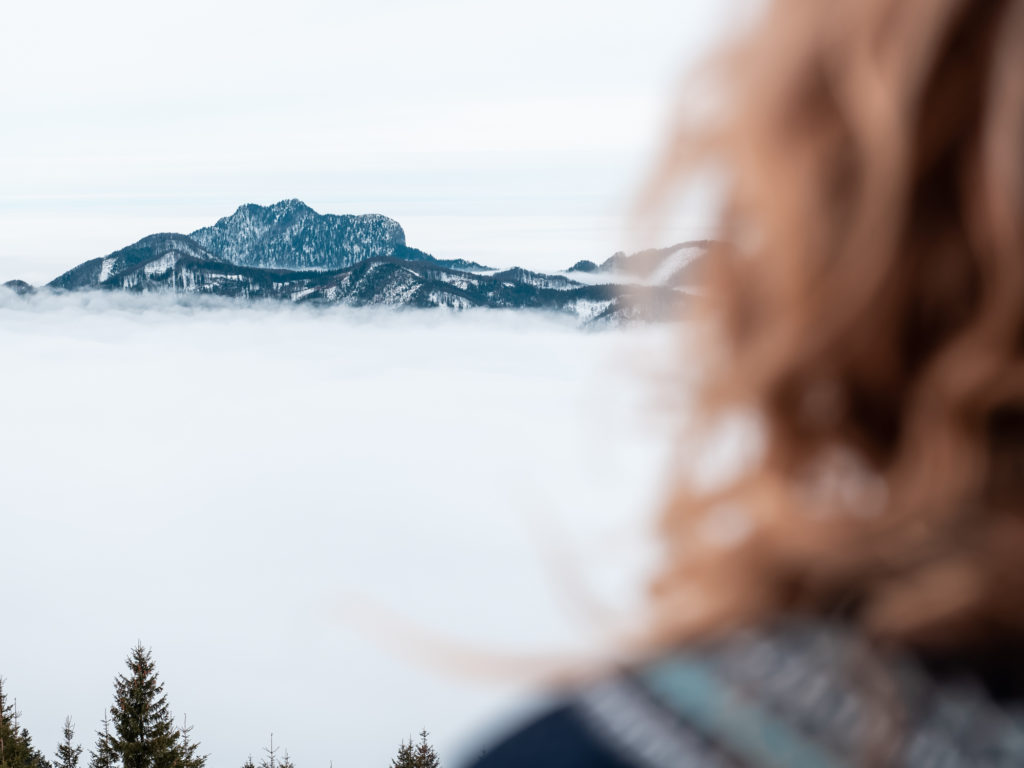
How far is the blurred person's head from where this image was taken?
5.53 ft

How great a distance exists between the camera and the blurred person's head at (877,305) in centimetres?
169

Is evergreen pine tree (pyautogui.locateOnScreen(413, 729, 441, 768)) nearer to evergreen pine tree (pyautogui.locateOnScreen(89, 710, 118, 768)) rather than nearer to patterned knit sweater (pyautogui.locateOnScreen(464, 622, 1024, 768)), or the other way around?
evergreen pine tree (pyautogui.locateOnScreen(89, 710, 118, 768))

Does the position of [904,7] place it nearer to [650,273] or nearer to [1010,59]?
[1010,59]

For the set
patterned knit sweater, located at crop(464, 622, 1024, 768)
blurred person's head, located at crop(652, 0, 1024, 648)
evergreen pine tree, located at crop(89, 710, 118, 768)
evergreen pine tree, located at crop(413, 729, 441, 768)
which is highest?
blurred person's head, located at crop(652, 0, 1024, 648)

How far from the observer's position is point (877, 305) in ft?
5.87

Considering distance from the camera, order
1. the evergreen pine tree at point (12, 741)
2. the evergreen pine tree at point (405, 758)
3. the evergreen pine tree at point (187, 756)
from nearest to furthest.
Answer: the evergreen pine tree at point (12, 741)
the evergreen pine tree at point (187, 756)
the evergreen pine tree at point (405, 758)

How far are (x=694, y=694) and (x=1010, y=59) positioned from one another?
56.2 inches

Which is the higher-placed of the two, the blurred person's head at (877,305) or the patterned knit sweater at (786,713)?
the blurred person's head at (877,305)

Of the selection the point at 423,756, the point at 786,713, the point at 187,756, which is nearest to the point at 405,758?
the point at 423,756

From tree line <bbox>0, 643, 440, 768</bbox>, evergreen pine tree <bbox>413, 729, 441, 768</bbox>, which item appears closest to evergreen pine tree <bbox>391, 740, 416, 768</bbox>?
evergreen pine tree <bbox>413, 729, 441, 768</bbox>

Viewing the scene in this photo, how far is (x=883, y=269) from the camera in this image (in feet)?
5.73

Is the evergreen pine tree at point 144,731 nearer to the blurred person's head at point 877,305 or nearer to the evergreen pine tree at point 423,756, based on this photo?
the evergreen pine tree at point 423,756

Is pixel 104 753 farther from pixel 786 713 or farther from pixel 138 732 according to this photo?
pixel 786 713

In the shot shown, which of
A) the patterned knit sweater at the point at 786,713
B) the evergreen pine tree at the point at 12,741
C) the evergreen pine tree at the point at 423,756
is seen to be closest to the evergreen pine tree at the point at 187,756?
the evergreen pine tree at the point at 12,741
